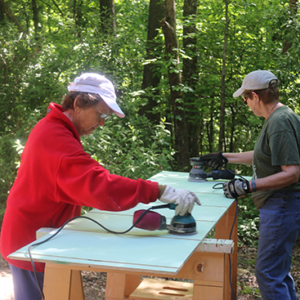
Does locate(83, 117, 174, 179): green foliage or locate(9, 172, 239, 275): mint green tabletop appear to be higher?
locate(9, 172, 239, 275): mint green tabletop

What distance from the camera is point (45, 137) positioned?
1.97 meters

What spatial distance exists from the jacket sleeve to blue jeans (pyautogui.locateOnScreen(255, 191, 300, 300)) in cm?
121

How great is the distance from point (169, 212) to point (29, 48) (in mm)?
4857

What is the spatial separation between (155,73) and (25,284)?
5.62 m

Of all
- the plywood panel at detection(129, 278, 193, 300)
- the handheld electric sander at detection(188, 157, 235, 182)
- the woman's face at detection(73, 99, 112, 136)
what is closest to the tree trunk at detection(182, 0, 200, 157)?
the handheld electric sander at detection(188, 157, 235, 182)

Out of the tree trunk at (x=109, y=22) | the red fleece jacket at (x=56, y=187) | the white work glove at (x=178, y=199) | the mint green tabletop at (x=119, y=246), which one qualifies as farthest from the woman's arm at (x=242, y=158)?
the tree trunk at (x=109, y=22)

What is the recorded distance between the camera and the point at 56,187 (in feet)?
6.33

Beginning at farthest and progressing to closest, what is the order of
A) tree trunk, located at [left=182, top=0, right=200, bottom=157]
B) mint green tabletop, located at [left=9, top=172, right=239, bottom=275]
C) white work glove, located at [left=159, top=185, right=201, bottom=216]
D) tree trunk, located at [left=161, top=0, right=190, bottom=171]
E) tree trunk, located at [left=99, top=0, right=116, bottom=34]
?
tree trunk, located at [left=182, top=0, right=200, bottom=157] < tree trunk, located at [left=99, top=0, right=116, bottom=34] < tree trunk, located at [left=161, top=0, right=190, bottom=171] < white work glove, located at [left=159, top=185, right=201, bottom=216] < mint green tabletop, located at [left=9, top=172, right=239, bottom=275]

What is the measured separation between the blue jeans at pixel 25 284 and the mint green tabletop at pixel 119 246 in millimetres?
400

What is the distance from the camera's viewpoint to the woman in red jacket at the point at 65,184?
185cm

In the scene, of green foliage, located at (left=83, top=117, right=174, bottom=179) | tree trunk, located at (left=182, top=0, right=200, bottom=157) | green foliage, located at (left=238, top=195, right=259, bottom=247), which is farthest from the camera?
tree trunk, located at (left=182, top=0, right=200, bottom=157)

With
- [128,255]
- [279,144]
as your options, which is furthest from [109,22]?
[128,255]

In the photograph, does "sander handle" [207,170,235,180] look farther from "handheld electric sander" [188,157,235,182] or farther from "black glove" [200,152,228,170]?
"black glove" [200,152,228,170]

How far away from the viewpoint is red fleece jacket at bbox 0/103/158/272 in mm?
1841
